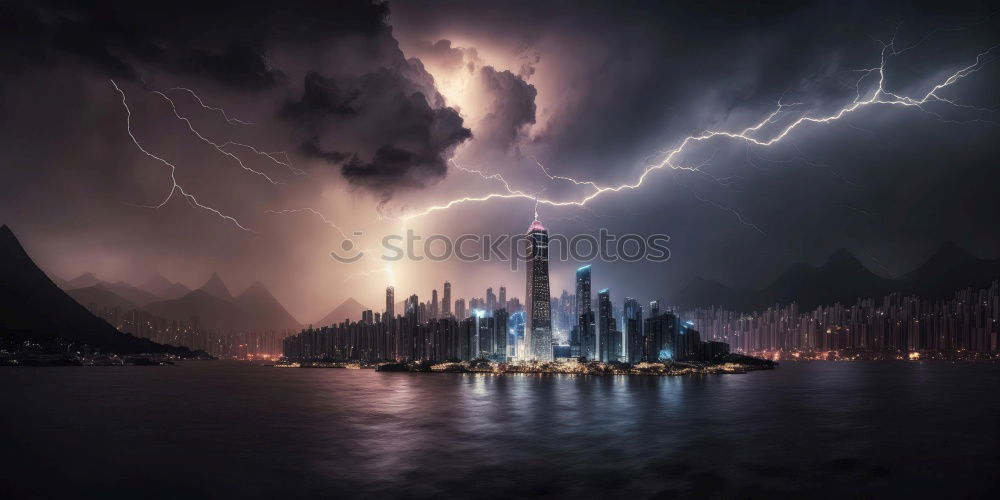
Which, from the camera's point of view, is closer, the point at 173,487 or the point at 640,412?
the point at 173,487

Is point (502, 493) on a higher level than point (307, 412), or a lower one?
higher

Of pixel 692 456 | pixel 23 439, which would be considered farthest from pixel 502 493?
pixel 23 439

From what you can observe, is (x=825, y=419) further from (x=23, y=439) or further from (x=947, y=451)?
(x=23, y=439)

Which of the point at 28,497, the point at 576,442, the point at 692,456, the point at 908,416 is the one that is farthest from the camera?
the point at 908,416

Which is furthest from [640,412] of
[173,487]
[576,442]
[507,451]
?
[173,487]

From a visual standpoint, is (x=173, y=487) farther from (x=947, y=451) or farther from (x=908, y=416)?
(x=908, y=416)

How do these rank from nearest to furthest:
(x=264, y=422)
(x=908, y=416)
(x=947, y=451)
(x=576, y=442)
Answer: (x=947, y=451)
(x=576, y=442)
(x=264, y=422)
(x=908, y=416)
